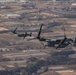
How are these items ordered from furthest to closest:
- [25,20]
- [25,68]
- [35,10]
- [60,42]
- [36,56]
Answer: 1. [35,10]
2. [25,20]
3. [36,56]
4. [25,68]
5. [60,42]

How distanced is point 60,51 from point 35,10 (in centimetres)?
8470

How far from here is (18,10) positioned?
168 m

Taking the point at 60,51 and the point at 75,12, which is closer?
the point at 60,51

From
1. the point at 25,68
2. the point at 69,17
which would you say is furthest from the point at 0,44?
the point at 69,17

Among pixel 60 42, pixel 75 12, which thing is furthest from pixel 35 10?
pixel 60 42

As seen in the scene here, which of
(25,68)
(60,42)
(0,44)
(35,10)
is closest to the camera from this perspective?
(60,42)

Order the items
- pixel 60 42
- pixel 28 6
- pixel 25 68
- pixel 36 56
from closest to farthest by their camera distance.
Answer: pixel 60 42
pixel 25 68
pixel 36 56
pixel 28 6

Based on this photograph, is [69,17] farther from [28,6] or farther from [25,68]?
[25,68]

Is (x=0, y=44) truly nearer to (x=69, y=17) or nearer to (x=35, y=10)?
(x=69, y=17)

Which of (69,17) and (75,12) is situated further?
(75,12)

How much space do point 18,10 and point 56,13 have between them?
19.4 meters

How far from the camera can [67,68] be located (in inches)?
2781

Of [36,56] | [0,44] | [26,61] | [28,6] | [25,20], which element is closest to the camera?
[26,61]

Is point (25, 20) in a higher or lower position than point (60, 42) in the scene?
lower
